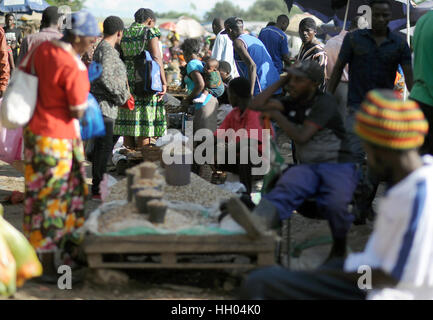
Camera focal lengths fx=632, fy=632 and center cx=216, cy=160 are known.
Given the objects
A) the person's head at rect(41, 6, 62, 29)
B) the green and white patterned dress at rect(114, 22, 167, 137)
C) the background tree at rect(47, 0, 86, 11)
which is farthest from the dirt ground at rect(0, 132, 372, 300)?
the background tree at rect(47, 0, 86, 11)

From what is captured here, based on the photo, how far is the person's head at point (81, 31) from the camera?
4.49 m

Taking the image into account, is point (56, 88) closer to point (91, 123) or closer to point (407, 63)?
point (91, 123)

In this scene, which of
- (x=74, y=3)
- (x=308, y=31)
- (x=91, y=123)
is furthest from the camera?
(x=74, y=3)

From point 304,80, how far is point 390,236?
227cm

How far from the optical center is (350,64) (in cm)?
582

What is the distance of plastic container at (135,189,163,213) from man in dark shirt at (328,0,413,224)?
1.84 m

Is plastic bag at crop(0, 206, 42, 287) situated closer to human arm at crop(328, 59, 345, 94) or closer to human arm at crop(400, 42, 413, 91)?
human arm at crop(328, 59, 345, 94)

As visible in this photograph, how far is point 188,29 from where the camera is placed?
3394cm

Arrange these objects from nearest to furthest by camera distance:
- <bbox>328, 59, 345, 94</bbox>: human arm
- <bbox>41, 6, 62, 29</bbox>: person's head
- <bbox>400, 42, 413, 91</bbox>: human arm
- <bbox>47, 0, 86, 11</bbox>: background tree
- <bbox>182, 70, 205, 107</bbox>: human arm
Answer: <bbox>400, 42, 413, 91</bbox>: human arm → <bbox>328, 59, 345, 94</bbox>: human arm → <bbox>41, 6, 62, 29</bbox>: person's head → <bbox>182, 70, 205, 107</bbox>: human arm → <bbox>47, 0, 86, 11</bbox>: background tree

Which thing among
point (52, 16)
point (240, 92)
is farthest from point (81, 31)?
point (240, 92)

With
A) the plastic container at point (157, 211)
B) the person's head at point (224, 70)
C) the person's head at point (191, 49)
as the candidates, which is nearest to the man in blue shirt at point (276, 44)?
the person's head at point (224, 70)

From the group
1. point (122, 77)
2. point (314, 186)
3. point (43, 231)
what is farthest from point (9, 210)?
point (314, 186)

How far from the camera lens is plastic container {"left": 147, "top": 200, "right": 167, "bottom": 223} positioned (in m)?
4.51
